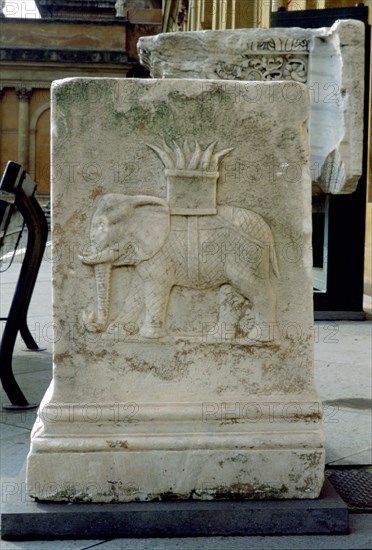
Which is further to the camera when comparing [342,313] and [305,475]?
[342,313]

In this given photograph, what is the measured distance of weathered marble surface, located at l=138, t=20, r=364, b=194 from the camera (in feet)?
21.3

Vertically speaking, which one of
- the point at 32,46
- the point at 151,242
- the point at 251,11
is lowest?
Result: the point at 151,242

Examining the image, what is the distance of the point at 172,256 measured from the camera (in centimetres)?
246

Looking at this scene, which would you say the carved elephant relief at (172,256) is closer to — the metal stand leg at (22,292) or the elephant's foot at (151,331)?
the elephant's foot at (151,331)

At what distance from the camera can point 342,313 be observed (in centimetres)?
693

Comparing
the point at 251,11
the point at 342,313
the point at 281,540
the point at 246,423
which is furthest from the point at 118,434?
the point at 251,11

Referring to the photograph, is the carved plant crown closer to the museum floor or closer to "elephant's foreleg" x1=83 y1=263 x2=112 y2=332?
"elephant's foreleg" x1=83 y1=263 x2=112 y2=332

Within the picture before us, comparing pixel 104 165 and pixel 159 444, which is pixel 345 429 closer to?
pixel 159 444

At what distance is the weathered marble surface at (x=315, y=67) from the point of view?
650 centimetres

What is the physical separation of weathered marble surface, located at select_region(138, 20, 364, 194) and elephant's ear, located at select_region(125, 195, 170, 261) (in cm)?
439

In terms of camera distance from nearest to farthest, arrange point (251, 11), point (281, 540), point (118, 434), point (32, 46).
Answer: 1. point (281, 540)
2. point (118, 434)
3. point (251, 11)
4. point (32, 46)

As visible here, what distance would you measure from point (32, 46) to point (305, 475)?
3990 centimetres

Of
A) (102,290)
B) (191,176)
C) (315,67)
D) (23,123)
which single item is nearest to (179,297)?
(102,290)

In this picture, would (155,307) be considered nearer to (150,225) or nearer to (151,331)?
(151,331)
